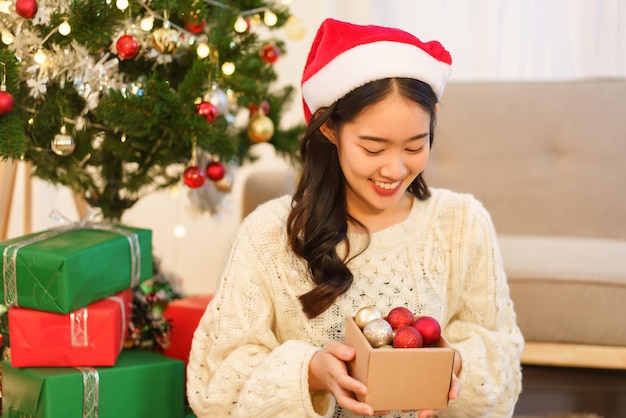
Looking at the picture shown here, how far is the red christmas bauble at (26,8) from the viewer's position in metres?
1.57

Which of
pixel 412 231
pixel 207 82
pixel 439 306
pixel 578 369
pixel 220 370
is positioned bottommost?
pixel 578 369

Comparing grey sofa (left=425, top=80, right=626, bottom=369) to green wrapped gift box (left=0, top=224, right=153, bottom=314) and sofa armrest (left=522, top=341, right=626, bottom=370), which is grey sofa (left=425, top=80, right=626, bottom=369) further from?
green wrapped gift box (left=0, top=224, right=153, bottom=314)

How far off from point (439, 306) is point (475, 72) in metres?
1.67

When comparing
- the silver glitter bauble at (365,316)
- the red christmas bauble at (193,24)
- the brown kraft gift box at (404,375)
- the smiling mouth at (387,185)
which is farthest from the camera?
the red christmas bauble at (193,24)

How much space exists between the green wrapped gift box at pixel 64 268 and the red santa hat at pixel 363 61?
55cm

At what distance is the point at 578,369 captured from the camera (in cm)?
204

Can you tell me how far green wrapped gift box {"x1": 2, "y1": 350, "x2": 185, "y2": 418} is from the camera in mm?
1505

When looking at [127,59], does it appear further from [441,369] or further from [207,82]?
[441,369]

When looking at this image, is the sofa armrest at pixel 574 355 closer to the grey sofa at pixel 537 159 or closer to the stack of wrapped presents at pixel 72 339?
the grey sofa at pixel 537 159

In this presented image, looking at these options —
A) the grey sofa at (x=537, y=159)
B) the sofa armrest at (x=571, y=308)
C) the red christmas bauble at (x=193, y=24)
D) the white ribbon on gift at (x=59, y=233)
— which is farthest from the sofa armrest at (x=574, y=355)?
the red christmas bauble at (x=193, y=24)

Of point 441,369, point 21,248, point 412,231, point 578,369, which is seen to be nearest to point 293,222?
point 412,231

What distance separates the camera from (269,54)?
201cm

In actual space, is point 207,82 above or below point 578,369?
above

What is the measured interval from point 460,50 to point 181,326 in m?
1.61
